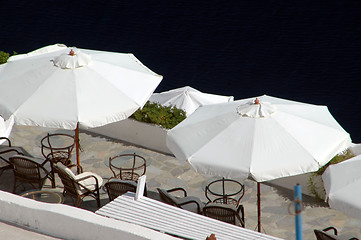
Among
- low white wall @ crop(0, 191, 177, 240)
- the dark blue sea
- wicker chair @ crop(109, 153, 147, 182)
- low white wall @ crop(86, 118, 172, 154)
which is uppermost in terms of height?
the dark blue sea

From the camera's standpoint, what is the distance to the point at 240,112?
37.3 feet

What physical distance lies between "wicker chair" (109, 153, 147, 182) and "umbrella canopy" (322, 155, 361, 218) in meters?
4.37

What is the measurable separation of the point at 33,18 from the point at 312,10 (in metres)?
11.4

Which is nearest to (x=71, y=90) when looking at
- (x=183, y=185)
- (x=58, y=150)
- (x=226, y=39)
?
(x=58, y=150)

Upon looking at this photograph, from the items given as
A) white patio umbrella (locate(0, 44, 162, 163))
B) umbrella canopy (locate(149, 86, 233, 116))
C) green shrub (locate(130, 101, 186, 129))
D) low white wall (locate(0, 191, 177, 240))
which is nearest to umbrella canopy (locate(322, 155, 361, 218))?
low white wall (locate(0, 191, 177, 240))

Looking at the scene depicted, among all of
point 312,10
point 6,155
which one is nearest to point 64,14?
point 312,10

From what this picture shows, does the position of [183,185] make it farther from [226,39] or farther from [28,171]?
[226,39]

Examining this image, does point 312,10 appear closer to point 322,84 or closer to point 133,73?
point 322,84

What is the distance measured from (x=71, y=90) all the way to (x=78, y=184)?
1731 mm

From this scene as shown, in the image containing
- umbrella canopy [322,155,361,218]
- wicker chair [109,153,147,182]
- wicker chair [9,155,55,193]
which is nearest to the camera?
umbrella canopy [322,155,361,218]

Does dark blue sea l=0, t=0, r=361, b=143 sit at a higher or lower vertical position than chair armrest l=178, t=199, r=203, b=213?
higher

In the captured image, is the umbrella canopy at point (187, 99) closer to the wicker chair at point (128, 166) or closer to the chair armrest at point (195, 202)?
the wicker chair at point (128, 166)

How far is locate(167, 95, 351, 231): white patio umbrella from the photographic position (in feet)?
34.7

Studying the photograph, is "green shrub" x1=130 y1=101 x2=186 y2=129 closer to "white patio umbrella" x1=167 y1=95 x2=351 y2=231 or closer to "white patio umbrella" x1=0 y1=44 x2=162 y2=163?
"white patio umbrella" x1=0 y1=44 x2=162 y2=163
